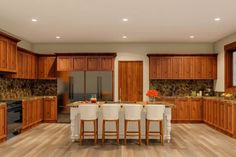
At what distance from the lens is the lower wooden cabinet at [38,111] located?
7613mm

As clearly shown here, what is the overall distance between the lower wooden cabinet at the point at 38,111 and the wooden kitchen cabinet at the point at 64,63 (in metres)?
1.12

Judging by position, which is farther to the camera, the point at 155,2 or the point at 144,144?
the point at 144,144

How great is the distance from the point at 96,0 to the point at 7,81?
4577 mm

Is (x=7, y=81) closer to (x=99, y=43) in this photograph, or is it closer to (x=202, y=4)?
(x=99, y=43)

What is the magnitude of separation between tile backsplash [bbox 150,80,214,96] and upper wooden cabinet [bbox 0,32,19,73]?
196 inches

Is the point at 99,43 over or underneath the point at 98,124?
over

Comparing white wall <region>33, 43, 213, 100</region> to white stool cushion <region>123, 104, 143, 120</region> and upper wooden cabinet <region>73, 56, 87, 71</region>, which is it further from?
white stool cushion <region>123, 104, 143, 120</region>

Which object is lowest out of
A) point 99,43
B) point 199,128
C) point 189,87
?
point 199,128

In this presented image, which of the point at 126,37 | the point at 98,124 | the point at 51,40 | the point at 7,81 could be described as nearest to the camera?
the point at 98,124

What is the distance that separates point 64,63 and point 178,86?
435cm

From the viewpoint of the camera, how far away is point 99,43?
992 cm

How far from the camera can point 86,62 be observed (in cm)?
938

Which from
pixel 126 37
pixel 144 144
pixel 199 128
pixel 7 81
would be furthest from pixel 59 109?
pixel 199 128

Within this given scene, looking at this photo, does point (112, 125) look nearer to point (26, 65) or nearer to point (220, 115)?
point (220, 115)
